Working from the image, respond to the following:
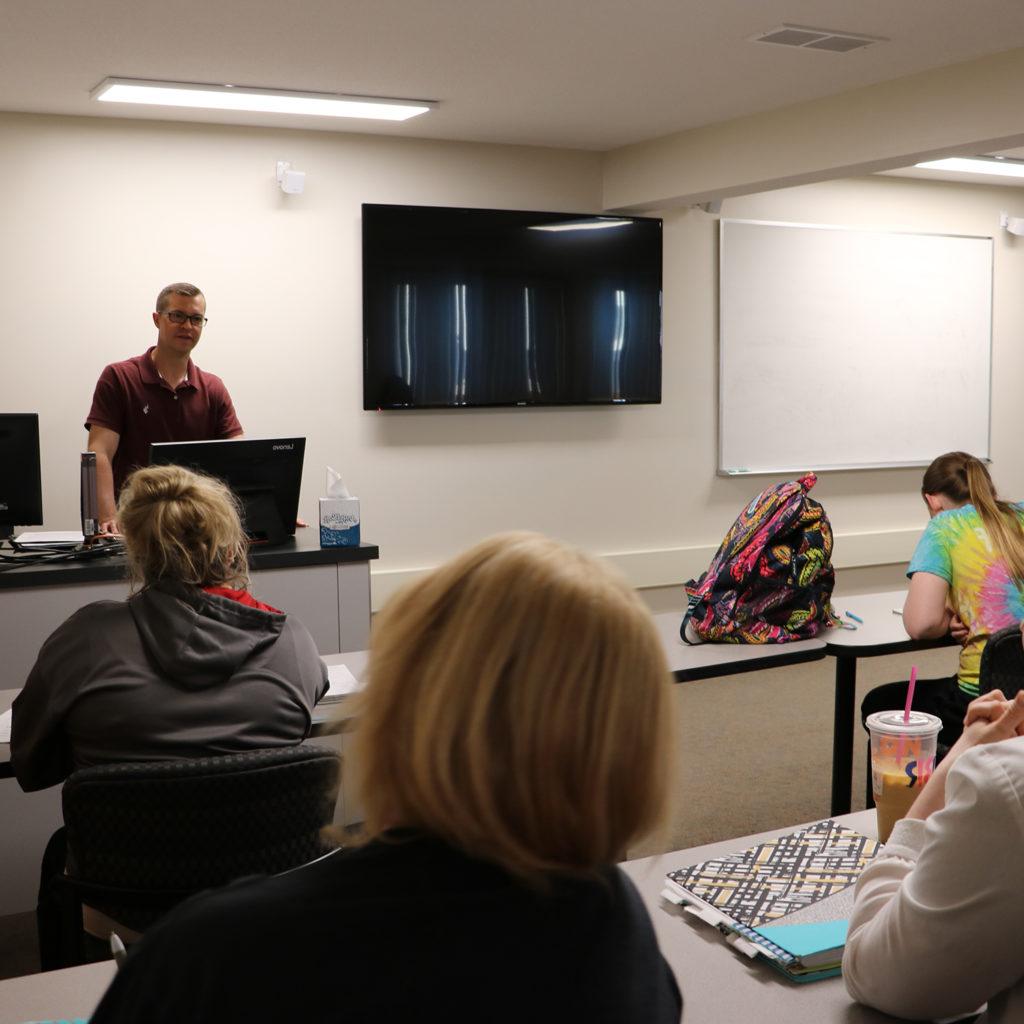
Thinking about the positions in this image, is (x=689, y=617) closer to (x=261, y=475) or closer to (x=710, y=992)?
(x=261, y=475)

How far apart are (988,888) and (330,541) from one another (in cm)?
279

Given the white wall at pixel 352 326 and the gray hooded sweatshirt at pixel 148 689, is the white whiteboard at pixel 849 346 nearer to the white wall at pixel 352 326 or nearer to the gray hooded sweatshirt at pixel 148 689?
the white wall at pixel 352 326

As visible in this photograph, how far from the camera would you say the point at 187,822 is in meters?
1.72

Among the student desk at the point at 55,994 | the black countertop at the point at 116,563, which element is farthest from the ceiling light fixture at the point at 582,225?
the student desk at the point at 55,994

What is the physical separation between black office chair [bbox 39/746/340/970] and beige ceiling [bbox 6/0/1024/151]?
8.14 feet

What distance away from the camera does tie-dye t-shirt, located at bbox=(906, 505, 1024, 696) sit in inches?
117

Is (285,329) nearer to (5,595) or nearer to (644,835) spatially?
(5,595)

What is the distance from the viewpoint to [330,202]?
522 centimetres

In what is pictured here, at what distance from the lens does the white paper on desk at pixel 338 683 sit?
2500mm

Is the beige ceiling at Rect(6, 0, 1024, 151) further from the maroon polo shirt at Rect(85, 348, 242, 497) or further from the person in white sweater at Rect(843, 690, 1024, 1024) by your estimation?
the person in white sweater at Rect(843, 690, 1024, 1024)

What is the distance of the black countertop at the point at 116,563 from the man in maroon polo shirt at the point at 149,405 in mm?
986

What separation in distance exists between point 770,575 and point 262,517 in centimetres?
156

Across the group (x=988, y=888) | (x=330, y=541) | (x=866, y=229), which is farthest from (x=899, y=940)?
(x=866, y=229)

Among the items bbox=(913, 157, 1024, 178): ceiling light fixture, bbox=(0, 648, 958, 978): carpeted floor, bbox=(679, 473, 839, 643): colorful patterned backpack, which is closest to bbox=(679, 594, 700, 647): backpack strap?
bbox=(679, 473, 839, 643): colorful patterned backpack
